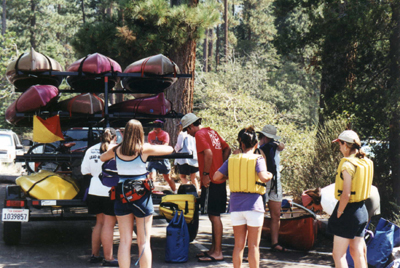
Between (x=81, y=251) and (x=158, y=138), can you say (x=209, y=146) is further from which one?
(x=158, y=138)

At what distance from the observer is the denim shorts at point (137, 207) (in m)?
5.13

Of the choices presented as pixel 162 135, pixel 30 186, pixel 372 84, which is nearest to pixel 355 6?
pixel 372 84

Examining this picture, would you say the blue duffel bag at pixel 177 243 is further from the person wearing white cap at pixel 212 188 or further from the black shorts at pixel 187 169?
the black shorts at pixel 187 169

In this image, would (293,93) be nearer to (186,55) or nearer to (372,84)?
(186,55)

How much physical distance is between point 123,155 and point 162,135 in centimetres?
653

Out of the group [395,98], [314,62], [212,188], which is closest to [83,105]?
[212,188]

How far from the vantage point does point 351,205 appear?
503 cm

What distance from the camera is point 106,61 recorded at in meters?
7.82

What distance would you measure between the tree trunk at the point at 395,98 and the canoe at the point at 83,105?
4.94 m

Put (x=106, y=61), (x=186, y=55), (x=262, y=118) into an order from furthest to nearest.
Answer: (x=262, y=118) → (x=186, y=55) → (x=106, y=61)

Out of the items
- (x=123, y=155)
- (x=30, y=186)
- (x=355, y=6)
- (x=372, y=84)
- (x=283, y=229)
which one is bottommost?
(x=283, y=229)

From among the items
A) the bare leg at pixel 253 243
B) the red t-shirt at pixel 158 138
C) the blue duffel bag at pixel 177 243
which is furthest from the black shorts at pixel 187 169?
the bare leg at pixel 253 243

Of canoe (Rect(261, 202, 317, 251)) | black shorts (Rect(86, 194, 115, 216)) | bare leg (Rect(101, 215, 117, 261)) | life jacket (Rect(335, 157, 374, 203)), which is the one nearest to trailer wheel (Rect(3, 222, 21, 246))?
black shorts (Rect(86, 194, 115, 216))

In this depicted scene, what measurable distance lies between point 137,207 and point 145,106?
3234 millimetres
